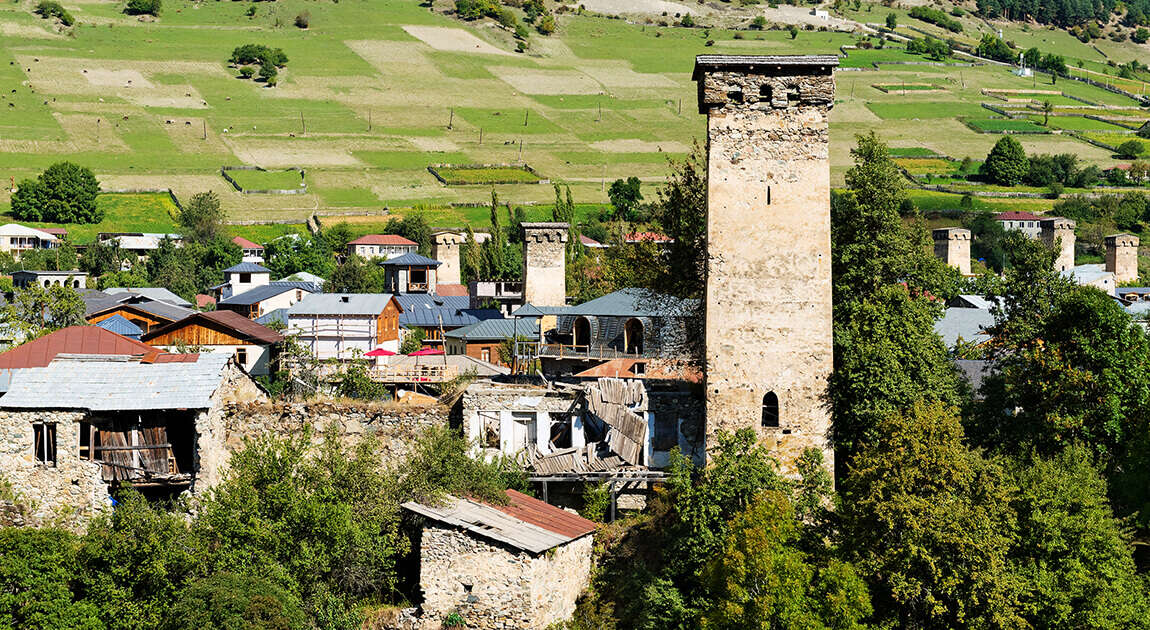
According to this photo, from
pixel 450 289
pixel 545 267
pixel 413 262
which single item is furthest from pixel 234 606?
pixel 450 289

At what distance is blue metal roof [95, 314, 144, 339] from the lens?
51156 millimetres

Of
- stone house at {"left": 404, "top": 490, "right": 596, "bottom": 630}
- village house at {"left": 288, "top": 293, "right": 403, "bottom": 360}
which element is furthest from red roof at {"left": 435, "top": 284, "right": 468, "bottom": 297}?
stone house at {"left": 404, "top": 490, "right": 596, "bottom": 630}

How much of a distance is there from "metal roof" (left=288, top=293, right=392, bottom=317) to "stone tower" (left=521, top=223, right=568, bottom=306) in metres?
6.87

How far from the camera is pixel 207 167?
138250 millimetres

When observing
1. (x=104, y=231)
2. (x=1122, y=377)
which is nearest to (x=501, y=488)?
(x=1122, y=377)

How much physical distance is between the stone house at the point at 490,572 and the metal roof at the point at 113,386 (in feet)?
20.3

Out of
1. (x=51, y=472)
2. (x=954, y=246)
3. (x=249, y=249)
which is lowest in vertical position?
(x=249, y=249)

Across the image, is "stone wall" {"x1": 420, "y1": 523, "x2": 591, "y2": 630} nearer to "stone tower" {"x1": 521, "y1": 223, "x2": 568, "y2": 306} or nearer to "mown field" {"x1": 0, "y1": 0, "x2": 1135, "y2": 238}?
"stone tower" {"x1": 521, "y1": 223, "x2": 568, "y2": 306}

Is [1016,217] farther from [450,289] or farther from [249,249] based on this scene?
[249,249]

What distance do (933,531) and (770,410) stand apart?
475 centimetres

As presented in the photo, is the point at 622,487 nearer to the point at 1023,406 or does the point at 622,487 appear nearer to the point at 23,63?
the point at 1023,406

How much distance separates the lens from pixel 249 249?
109 m

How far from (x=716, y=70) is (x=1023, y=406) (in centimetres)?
1001

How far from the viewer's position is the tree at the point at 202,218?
112 metres
